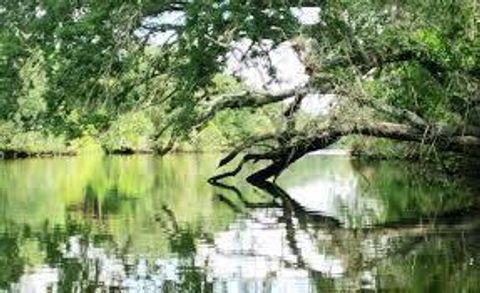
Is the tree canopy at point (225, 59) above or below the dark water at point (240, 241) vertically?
above

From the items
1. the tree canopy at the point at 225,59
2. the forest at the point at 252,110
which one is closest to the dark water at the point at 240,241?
the forest at the point at 252,110

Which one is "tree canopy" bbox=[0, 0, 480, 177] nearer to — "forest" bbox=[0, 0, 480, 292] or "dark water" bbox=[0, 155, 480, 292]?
"forest" bbox=[0, 0, 480, 292]

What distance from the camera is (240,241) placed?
58.8ft

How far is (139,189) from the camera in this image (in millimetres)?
35438

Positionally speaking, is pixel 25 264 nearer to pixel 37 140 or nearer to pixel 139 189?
pixel 139 189

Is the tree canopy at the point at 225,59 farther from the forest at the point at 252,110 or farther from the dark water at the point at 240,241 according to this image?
the dark water at the point at 240,241

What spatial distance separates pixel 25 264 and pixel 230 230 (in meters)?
5.89

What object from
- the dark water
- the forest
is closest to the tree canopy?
the forest

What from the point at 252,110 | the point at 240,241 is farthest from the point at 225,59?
the point at 252,110

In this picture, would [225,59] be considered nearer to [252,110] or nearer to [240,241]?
[240,241]

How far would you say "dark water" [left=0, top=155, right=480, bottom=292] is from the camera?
43.3ft

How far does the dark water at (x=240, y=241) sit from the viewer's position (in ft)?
43.3

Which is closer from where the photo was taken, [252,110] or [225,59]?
[225,59]

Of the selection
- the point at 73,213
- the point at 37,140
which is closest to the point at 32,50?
the point at 73,213
